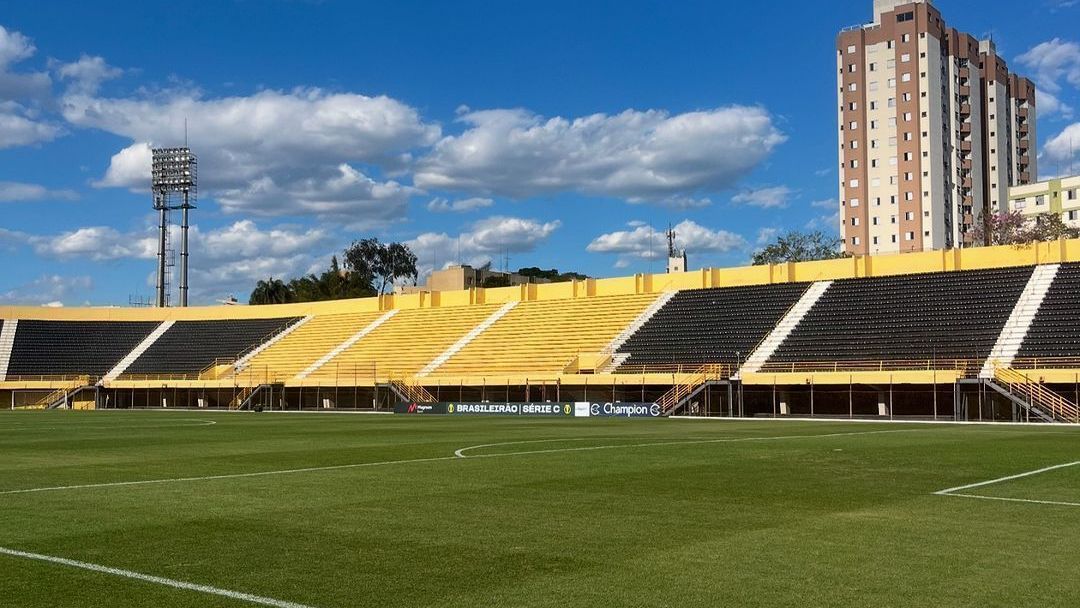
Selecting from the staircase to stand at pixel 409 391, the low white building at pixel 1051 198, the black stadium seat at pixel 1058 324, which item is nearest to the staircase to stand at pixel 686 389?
the black stadium seat at pixel 1058 324

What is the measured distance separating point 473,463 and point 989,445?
13.5 meters

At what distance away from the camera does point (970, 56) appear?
135250mm

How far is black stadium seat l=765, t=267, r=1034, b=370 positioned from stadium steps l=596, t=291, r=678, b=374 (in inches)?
399

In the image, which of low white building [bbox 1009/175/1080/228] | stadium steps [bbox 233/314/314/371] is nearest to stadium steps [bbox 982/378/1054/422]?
stadium steps [bbox 233/314/314/371]

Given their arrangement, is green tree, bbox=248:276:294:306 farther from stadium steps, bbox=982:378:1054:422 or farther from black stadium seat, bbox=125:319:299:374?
stadium steps, bbox=982:378:1054:422

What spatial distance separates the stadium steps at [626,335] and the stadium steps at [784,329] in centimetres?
855

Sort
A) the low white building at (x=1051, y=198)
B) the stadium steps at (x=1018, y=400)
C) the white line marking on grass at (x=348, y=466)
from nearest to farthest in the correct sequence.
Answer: the white line marking on grass at (x=348, y=466)
the stadium steps at (x=1018, y=400)
the low white building at (x=1051, y=198)

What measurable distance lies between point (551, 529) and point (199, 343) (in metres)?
80.8

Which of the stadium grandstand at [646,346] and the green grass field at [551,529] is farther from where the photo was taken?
the stadium grandstand at [646,346]

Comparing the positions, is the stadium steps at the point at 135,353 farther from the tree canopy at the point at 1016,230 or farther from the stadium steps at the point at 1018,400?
the tree canopy at the point at 1016,230

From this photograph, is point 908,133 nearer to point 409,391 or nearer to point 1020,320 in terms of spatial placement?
point 1020,320

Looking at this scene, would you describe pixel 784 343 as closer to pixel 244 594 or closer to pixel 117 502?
pixel 117 502

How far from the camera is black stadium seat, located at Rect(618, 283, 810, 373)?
5903 centimetres

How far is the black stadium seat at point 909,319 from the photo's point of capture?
52.4 metres
